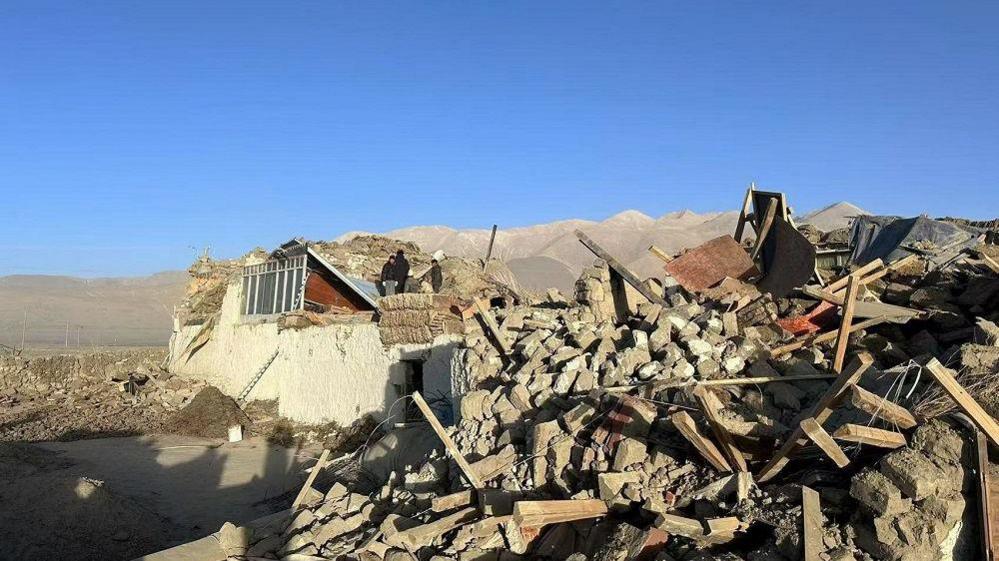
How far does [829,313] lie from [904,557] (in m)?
4.97

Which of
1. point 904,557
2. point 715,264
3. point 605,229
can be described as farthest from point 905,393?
point 605,229

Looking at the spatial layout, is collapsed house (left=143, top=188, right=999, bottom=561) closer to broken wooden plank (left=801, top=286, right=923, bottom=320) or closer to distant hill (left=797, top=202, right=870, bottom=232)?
broken wooden plank (left=801, top=286, right=923, bottom=320)

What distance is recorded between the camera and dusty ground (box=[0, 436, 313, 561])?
26.2 ft

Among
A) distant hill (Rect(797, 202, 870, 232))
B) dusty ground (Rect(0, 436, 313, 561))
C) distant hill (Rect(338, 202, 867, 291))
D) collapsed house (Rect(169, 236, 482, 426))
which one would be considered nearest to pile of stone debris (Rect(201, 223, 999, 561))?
dusty ground (Rect(0, 436, 313, 561))

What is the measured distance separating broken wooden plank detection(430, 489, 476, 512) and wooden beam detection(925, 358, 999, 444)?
3843mm

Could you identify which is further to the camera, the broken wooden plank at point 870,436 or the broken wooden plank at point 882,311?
the broken wooden plank at point 882,311

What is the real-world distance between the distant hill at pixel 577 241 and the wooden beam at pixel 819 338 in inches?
762

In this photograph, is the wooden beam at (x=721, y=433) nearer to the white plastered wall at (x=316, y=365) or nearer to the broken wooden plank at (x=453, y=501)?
the broken wooden plank at (x=453, y=501)

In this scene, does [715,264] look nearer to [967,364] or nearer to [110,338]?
[967,364]

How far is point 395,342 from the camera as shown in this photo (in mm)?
12594

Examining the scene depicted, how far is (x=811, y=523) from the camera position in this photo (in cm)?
463

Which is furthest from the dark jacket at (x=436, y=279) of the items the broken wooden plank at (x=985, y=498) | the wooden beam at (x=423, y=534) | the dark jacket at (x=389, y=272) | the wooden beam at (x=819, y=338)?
the broken wooden plank at (x=985, y=498)

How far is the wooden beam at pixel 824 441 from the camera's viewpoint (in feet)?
15.9

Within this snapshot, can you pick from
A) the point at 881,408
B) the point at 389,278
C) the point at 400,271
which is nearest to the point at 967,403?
the point at 881,408
